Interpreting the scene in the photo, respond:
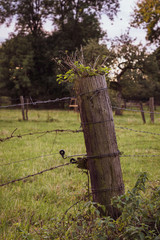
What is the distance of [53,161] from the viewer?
584 centimetres

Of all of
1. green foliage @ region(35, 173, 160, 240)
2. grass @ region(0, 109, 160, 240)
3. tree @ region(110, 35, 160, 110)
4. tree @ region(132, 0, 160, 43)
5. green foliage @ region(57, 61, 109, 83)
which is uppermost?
tree @ region(132, 0, 160, 43)

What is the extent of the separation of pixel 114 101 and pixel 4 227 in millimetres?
27975

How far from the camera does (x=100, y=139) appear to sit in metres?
2.43

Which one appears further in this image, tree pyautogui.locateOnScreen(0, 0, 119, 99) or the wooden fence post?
tree pyautogui.locateOnScreen(0, 0, 119, 99)

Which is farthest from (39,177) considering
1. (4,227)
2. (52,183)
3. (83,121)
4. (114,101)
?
(114,101)

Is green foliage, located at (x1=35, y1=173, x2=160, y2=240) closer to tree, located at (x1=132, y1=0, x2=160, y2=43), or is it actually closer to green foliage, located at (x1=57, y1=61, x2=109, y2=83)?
green foliage, located at (x1=57, y1=61, x2=109, y2=83)

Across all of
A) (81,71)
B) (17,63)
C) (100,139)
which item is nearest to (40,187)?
(100,139)

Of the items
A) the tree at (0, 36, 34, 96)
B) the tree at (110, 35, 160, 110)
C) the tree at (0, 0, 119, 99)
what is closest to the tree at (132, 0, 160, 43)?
the tree at (110, 35, 160, 110)

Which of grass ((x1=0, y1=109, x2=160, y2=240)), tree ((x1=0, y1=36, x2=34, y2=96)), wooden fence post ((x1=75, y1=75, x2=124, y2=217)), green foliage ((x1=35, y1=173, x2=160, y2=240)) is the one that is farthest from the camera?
tree ((x1=0, y1=36, x2=34, y2=96))

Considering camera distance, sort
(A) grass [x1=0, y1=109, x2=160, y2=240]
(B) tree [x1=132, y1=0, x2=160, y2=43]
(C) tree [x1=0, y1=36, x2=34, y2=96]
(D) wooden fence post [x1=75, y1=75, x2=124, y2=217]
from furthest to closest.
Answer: (C) tree [x1=0, y1=36, x2=34, y2=96] < (B) tree [x1=132, y1=0, x2=160, y2=43] < (A) grass [x1=0, y1=109, x2=160, y2=240] < (D) wooden fence post [x1=75, y1=75, x2=124, y2=217]

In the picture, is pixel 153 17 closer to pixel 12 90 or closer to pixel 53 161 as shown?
pixel 12 90

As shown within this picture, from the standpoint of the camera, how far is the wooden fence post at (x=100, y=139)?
243 cm

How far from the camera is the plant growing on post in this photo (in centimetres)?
243

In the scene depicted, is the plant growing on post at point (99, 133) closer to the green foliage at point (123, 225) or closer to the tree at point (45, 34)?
the green foliage at point (123, 225)
